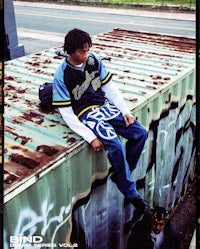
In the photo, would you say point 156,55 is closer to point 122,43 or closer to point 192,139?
point 122,43

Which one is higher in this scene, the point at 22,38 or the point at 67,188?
the point at 22,38

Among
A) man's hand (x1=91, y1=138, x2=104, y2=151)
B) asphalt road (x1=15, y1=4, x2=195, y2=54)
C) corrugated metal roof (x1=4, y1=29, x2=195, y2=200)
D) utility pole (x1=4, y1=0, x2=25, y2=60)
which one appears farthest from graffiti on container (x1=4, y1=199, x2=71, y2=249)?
asphalt road (x1=15, y1=4, x2=195, y2=54)

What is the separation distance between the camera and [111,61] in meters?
4.91

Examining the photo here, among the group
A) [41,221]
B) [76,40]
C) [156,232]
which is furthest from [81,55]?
[156,232]

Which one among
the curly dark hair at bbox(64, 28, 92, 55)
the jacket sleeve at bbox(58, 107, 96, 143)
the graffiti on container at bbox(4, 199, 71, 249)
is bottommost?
the graffiti on container at bbox(4, 199, 71, 249)

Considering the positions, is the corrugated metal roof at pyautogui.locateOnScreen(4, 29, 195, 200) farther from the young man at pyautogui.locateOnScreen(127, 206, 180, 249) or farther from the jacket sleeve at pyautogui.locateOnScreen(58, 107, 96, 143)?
the young man at pyautogui.locateOnScreen(127, 206, 180, 249)

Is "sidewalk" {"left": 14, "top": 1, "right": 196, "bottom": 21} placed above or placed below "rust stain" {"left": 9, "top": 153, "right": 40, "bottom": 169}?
above

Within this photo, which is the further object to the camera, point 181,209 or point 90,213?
point 181,209

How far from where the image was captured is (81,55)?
2.75 meters

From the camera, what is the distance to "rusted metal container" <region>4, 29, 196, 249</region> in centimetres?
253

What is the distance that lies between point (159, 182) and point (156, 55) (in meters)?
1.91

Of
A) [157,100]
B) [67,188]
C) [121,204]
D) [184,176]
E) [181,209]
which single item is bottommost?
[181,209]

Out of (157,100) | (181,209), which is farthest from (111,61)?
(181,209)

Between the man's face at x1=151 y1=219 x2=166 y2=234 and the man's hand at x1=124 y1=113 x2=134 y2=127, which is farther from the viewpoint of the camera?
the man's face at x1=151 y1=219 x2=166 y2=234
